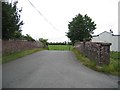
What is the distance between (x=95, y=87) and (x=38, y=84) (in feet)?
6.87

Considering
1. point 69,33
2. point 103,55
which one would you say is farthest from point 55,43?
point 103,55

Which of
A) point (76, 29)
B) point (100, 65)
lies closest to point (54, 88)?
point (100, 65)

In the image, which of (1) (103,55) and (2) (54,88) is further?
(1) (103,55)

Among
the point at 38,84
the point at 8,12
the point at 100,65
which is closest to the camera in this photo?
the point at 38,84

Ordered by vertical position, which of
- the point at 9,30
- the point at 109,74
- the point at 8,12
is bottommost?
the point at 109,74

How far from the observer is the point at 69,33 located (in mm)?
93938

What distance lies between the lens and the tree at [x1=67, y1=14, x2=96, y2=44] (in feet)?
292

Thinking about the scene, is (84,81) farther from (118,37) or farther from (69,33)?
(69,33)

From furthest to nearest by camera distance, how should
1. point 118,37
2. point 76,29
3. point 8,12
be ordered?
point 76,29
point 118,37
point 8,12

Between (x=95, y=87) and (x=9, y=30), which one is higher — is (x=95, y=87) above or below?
below

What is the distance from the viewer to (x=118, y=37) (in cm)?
6019

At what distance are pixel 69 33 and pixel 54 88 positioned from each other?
85.6m

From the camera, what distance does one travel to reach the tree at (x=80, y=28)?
292 ft

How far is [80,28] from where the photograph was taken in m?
92.1
